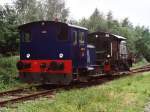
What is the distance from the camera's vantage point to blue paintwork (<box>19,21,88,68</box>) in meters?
21.1

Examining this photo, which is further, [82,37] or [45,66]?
[82,37]

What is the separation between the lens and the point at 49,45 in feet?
70.6

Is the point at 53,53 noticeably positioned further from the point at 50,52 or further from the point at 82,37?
the point at 82,37

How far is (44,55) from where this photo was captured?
2145 cm

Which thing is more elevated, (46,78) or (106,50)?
(106,50)

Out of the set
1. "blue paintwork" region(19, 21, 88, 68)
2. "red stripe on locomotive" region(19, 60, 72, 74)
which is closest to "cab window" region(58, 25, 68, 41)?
"blue paintwork" region(19, 21, 88, 68)

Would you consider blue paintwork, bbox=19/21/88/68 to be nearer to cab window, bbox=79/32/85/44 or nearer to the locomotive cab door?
the locomotive cab door

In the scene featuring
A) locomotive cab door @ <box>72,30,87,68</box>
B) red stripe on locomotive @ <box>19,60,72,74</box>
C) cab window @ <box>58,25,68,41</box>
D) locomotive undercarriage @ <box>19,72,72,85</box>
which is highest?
cab window @ <box>58,25,68,41</box>

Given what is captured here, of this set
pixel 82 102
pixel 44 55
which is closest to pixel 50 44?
pixel 44 55

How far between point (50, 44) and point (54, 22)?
3.25ft

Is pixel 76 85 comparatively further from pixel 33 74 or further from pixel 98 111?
pixel 98 111

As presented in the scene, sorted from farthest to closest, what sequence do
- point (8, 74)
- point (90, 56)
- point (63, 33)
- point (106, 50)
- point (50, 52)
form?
point (106, 50), point (90, 56), point (8, 74), point (50, 52), point (63, 33)

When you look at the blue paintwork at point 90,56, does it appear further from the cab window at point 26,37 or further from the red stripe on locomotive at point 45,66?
the cab window at point 26,37

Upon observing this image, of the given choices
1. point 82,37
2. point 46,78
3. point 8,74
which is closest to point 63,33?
point 82,37
